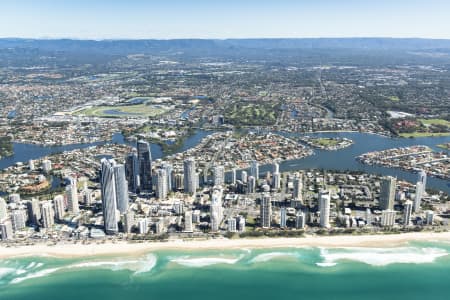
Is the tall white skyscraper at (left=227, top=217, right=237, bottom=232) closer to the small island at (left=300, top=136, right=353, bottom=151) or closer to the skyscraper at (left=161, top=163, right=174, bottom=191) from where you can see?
the skyscraper at (left=161, top=163, right=174, bottom=191)

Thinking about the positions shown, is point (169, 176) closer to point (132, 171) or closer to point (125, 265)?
point (132, 171)

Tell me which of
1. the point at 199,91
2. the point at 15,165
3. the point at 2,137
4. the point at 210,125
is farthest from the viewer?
the point at 199,91

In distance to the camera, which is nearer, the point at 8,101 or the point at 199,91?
the point at 8,101

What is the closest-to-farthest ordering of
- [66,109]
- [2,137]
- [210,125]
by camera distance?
[2,137], [210,125], [66,109]

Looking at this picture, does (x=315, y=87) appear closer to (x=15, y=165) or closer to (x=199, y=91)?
(x=199, y=91)

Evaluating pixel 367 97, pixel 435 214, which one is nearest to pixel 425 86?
pixel 367 97

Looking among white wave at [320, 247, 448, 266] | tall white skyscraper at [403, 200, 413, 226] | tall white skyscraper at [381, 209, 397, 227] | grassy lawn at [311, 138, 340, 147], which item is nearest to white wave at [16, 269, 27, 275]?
white wave at [320, 247, 448, 266]

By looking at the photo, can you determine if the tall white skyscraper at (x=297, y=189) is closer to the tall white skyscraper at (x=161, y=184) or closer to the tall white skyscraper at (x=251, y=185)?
the tall white skyscraper at (x=251, y=185)
